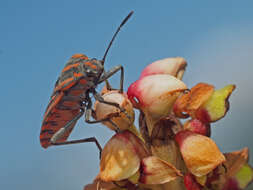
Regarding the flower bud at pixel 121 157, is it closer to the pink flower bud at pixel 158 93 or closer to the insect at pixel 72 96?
the pink flower bud at pixel 158 93

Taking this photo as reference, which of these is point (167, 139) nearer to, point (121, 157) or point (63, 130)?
point (121, 157)

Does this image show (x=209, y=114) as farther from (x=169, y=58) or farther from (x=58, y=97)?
(x=58, y=97)

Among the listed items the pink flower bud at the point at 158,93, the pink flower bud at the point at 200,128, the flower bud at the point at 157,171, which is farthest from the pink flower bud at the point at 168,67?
the flower bud at the point at 157,171

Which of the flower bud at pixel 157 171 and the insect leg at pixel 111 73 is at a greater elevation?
the insect leg at pixel 111 73

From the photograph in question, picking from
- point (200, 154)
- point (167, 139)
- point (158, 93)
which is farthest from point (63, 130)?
point (200, 154)

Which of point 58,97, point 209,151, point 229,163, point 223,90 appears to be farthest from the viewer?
point 58,97

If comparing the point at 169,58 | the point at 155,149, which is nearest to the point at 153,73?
the point at 169,58
